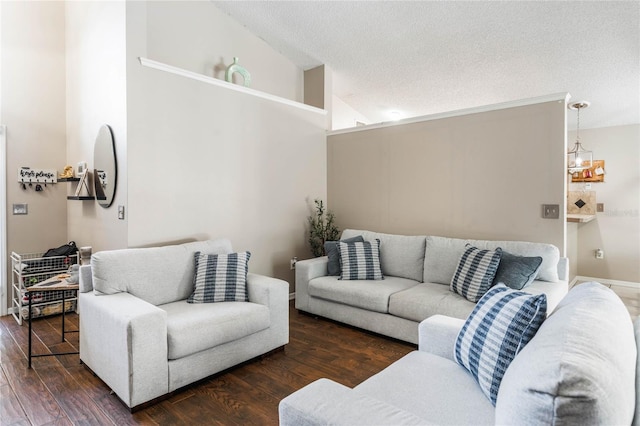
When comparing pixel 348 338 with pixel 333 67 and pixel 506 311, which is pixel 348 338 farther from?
pixel 333 67

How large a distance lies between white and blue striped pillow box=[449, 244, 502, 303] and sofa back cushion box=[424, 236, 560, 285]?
25 centimetres

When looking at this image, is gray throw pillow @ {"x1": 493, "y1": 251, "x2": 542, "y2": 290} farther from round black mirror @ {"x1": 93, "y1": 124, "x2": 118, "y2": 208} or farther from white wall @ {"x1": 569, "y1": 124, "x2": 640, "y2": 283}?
white wall @ {"x1": 569, "y1": 124, "x2": 640, "y2": 283}

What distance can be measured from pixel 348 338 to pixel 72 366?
2.20 m

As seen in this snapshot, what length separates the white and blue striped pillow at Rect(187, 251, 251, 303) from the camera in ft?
9.37

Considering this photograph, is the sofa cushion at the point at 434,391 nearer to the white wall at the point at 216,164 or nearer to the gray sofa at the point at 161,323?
the gray sofa at the point at 161,323

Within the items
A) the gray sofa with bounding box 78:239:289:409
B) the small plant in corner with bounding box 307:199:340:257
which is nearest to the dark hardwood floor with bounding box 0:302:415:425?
the gray sofa with bounding box 78:239:289:409

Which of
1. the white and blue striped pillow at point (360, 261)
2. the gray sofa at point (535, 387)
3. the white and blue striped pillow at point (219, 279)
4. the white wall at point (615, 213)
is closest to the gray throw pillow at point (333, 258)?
the white and blue striped pillow at point (360, 261)

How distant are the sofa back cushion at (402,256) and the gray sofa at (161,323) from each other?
1349 mm

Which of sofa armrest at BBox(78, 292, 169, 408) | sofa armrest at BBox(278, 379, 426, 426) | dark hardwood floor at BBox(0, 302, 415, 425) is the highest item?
sofa armrest at BBox(278, 379, 426, 426)

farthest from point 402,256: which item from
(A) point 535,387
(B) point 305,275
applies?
(A) point 535,387

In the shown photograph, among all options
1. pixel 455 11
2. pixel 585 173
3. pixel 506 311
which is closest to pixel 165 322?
pixel 506 311

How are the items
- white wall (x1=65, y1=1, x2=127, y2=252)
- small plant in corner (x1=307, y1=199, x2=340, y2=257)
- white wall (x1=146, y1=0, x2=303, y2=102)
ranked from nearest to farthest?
white wall (x1=65, y1=1, x2=127, y2=252), white wall (x1=146, y1=0, x2=303, y2=102), small plant in corner (x1=307, y1=199, x2=340, y2=257)

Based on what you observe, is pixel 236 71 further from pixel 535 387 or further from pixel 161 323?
pixel 535 387

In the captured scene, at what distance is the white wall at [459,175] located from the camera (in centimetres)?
335
